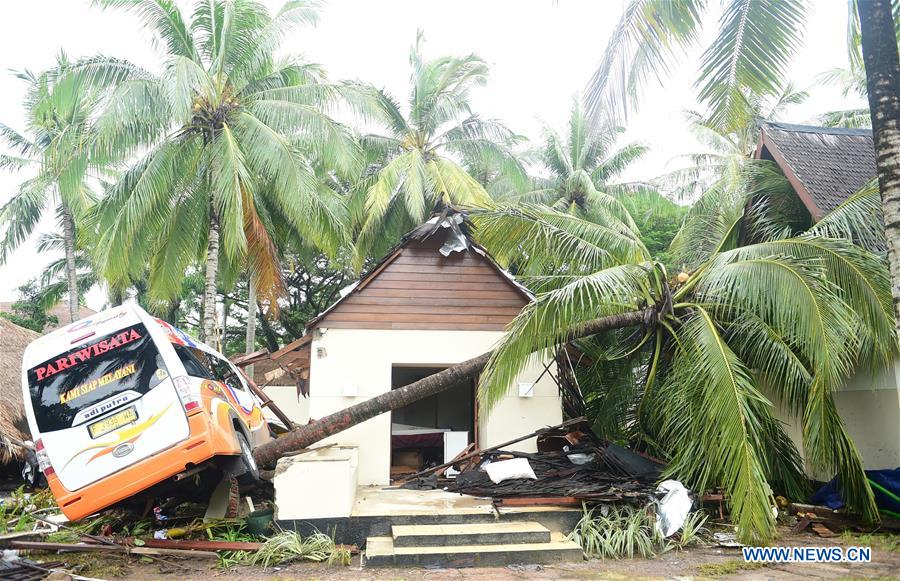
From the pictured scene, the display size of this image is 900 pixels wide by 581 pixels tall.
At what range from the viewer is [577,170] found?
23.3 meters

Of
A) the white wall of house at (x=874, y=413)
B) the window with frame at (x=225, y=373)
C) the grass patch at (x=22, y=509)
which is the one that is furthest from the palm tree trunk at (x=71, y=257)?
the white wall of house at (x=874, y=413)

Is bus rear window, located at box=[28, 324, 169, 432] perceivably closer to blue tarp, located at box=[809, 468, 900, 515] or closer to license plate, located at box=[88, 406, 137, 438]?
license plate, located at box=[88, 406, 137, 438]

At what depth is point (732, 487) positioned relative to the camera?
6738 millimetres

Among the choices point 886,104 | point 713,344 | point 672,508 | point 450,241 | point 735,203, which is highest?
point 886,104

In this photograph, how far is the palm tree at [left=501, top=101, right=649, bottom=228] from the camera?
23141 millimetres

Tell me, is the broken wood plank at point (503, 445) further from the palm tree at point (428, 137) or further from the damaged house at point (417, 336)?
the palm tree at point (428, 137)

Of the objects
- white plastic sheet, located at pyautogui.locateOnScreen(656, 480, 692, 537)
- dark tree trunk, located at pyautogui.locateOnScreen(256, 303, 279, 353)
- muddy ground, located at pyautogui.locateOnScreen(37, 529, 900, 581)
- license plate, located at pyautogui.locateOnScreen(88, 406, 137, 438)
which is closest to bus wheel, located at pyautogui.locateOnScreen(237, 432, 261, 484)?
muddy ground, located at pyautogui.locateOnScreen(37, 529, 900, 581)

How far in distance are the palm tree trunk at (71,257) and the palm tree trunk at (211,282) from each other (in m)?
9.52

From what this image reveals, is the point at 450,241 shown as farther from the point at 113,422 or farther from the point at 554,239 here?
the point at 113,422

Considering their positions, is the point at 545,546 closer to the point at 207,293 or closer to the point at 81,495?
the point at 81,495

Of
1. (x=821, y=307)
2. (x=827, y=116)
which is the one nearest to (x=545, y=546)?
(x=821, y=307)

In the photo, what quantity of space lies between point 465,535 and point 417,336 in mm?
4134

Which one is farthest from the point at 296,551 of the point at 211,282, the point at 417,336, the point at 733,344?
the point at 211,282

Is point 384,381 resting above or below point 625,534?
above
